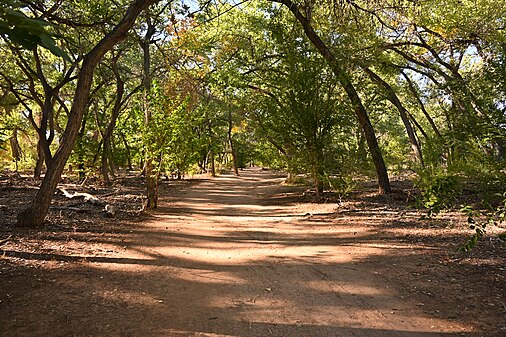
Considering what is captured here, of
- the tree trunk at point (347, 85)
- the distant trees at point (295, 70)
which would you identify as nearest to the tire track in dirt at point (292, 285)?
the distant trees at point (295, 70)

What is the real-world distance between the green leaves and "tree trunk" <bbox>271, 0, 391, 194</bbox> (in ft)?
29.6

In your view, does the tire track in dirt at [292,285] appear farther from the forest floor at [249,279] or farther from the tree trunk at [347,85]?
the tree trunk at [347,85]

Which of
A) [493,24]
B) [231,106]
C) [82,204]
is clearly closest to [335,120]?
[493,24]

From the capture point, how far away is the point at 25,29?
60.6 inches

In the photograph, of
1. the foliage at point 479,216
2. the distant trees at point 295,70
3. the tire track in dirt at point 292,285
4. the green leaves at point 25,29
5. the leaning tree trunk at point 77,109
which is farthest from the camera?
the distant trees at point 295,70

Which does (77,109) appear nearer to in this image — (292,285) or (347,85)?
(292,285)

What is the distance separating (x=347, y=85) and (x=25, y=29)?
1101cm

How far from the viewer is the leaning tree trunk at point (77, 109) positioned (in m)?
7.07

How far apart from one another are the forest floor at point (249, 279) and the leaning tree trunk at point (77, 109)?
0.42 m

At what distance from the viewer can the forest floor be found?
3.72 m

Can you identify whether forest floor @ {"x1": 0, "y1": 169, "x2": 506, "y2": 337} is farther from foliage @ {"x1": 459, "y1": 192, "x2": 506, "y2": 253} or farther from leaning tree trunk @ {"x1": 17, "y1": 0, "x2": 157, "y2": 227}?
foliage @ {"x1": 459, "y1": 192, "x2": 506, "y2": 253}

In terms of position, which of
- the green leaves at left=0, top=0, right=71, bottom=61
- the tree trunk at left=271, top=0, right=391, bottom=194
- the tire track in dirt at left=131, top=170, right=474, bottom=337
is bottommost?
the tire track in dirt at left=131, top=170, right=474, bottom=337

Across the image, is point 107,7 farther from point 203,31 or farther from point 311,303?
point 311,303

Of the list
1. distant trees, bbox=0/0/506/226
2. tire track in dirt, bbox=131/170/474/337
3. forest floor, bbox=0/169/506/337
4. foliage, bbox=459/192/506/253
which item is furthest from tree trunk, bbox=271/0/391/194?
foliage, bbox=459/192/506/253
